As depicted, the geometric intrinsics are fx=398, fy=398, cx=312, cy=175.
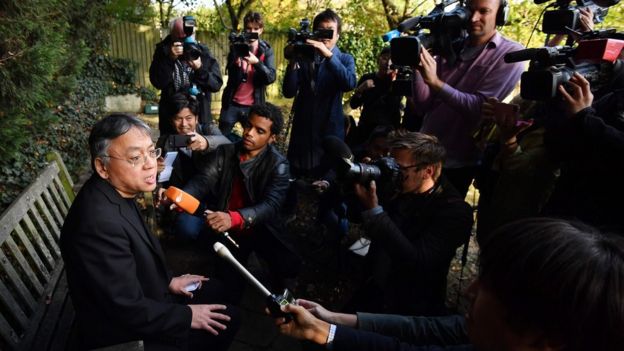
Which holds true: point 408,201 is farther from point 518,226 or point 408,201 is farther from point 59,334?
point 59,334

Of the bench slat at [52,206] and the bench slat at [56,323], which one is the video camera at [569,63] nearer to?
the bench slat at [56,323]

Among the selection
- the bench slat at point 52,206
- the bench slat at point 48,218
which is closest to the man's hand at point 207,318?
the bench slat at point 48,218

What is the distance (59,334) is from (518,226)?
239 cm

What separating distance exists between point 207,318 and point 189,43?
3.13m

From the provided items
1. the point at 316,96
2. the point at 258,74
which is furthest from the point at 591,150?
the point at 258,74

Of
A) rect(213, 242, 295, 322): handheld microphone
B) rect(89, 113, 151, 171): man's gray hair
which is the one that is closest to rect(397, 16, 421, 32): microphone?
rect(89, 113, 151, 171): man's gray hair

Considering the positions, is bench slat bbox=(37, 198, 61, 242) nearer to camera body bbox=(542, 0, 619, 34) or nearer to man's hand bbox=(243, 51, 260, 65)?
man's hand bbox=(243, 51, 260, 65)

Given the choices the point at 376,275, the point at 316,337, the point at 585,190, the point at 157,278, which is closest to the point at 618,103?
the point at 585,190

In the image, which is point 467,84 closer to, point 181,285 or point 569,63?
point 569,63

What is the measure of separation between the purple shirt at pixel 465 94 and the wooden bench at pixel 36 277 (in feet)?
9.01

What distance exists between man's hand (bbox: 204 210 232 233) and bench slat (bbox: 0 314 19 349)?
1184 mm

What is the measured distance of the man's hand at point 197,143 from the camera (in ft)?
11.0

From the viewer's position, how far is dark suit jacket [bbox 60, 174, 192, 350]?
1.75 metres

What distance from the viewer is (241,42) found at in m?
4.42
